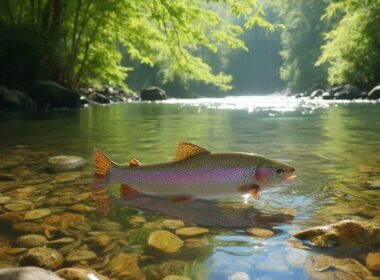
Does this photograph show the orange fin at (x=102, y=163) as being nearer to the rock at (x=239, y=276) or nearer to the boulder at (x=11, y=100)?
the rock at (x=239, y=276)

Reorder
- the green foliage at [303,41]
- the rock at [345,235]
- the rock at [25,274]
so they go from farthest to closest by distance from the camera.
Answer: the green foliage at [303,41] < the rock at [345,235] < the rock at [25,274]

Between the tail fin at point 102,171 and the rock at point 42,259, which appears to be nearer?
the rock at point 42,259

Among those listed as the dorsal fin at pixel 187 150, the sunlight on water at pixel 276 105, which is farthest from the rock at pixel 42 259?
the sunlight on water at pixel 276 105

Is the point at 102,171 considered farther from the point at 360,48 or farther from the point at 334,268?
the point at 360,48

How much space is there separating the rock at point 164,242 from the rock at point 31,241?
786 millimetres

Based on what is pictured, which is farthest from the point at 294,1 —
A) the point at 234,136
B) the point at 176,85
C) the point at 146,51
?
the point at 234,136

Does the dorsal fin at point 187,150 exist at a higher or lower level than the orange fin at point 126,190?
higher

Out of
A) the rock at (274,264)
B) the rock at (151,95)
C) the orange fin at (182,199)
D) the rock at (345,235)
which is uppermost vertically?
the rock at (151,95)

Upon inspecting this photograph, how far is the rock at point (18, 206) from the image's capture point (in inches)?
156

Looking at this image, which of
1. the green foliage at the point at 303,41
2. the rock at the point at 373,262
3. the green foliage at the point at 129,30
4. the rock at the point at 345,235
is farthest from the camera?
the green foliage at the point at 303,41

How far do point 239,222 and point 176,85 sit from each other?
78.4 metres

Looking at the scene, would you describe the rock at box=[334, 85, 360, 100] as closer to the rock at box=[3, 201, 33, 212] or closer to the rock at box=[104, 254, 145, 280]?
the rock at box=[3, 201, 33, 212]

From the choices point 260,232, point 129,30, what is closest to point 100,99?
point 129,30

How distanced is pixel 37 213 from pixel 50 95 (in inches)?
828
